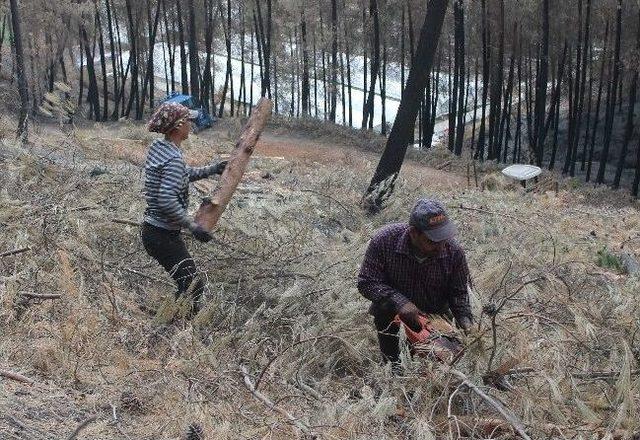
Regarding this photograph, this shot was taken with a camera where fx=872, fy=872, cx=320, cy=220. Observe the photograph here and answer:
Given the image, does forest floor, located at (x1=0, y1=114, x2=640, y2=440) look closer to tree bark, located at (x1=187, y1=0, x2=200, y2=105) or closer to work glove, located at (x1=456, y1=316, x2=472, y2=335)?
work glove, located at (x1=456, y1=316, x2=472, y2=335)

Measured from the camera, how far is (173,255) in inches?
209

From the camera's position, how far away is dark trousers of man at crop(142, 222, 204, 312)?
17.3 ft

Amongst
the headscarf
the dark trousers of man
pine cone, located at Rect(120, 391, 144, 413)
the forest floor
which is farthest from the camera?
the dark trousers of man

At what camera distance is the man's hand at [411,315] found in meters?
4.32

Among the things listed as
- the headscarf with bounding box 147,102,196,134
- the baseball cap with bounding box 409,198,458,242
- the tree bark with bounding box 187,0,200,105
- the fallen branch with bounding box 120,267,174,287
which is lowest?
the tree bark with bounding box 187,0,200,105

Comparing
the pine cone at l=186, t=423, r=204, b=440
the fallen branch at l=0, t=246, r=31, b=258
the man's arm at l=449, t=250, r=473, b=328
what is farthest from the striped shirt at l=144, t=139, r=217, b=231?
the pine cone at l=186, t=423, r=204, b=440

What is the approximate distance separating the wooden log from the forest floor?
0.37 m

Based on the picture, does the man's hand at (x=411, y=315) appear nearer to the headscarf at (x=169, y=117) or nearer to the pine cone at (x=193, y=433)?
the pine cone at (x=193, y=433)

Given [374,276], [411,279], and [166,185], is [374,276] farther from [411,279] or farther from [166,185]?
[166,185]

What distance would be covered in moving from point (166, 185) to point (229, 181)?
2.83 feet

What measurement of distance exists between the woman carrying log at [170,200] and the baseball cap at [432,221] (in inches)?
61.2

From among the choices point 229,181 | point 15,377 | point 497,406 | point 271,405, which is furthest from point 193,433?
point 229,181

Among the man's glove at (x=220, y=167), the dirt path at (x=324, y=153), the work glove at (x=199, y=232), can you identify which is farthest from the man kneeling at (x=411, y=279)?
the dirt path at (x=324, y=153)

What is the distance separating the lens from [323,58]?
34188 millimetres
